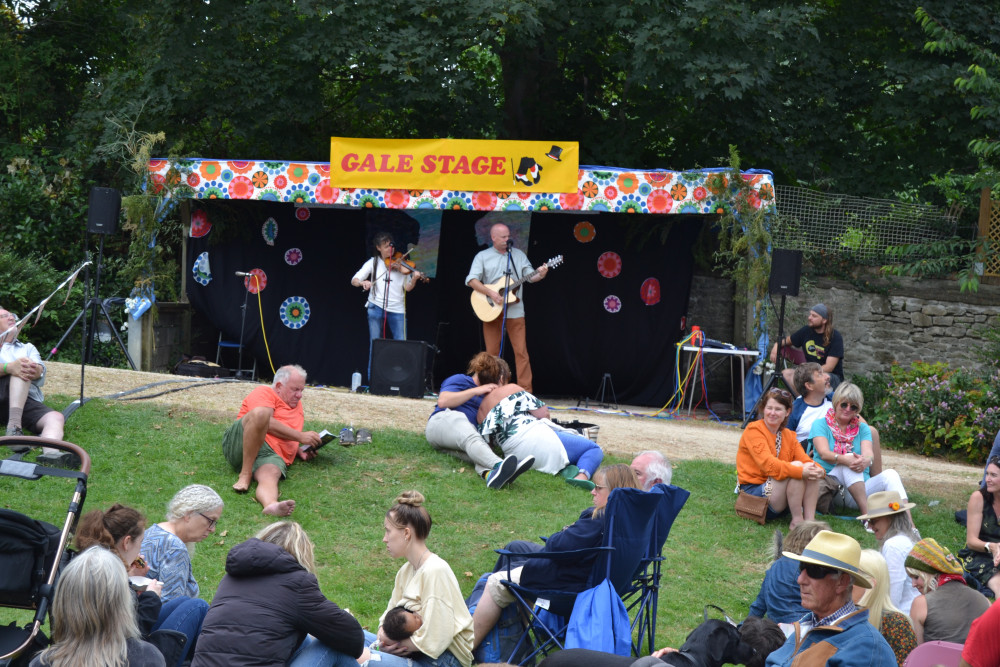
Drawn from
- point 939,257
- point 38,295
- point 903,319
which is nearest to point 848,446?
point 903,319

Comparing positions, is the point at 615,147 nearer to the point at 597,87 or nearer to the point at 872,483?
the point at 597,87

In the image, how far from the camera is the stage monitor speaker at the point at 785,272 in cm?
981

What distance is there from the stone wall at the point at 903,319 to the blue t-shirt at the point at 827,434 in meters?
4.41

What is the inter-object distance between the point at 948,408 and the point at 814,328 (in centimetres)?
150

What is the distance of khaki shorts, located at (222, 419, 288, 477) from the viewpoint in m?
6.71

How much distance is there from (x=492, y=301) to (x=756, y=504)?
4515 mm

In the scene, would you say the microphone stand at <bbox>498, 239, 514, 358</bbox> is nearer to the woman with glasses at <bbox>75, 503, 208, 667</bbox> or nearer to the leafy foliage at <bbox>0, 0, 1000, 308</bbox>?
the leafy foliage at <bbox>0, 0, 1000, 308</bbox>

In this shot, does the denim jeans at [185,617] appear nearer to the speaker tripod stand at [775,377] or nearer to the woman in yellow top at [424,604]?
the woman in yellow top at [424,604]

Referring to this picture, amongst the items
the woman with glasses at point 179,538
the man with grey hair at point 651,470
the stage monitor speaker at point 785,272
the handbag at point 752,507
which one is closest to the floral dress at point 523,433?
the handbag at point 752,507

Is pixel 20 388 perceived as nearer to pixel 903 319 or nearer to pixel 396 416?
pixel 396 416

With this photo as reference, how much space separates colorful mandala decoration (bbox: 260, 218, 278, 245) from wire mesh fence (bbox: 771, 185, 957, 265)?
230 inches

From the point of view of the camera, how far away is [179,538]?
14.0ft

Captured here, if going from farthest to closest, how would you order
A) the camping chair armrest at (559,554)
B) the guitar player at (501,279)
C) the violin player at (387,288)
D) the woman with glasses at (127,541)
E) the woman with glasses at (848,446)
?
the violin player at (387,288)
the guitar player at (501,279)
the woman with glasses at (848,446)
the camping chair armrest at (559,554)
the woman with glasses at (127,541)

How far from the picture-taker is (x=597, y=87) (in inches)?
545
